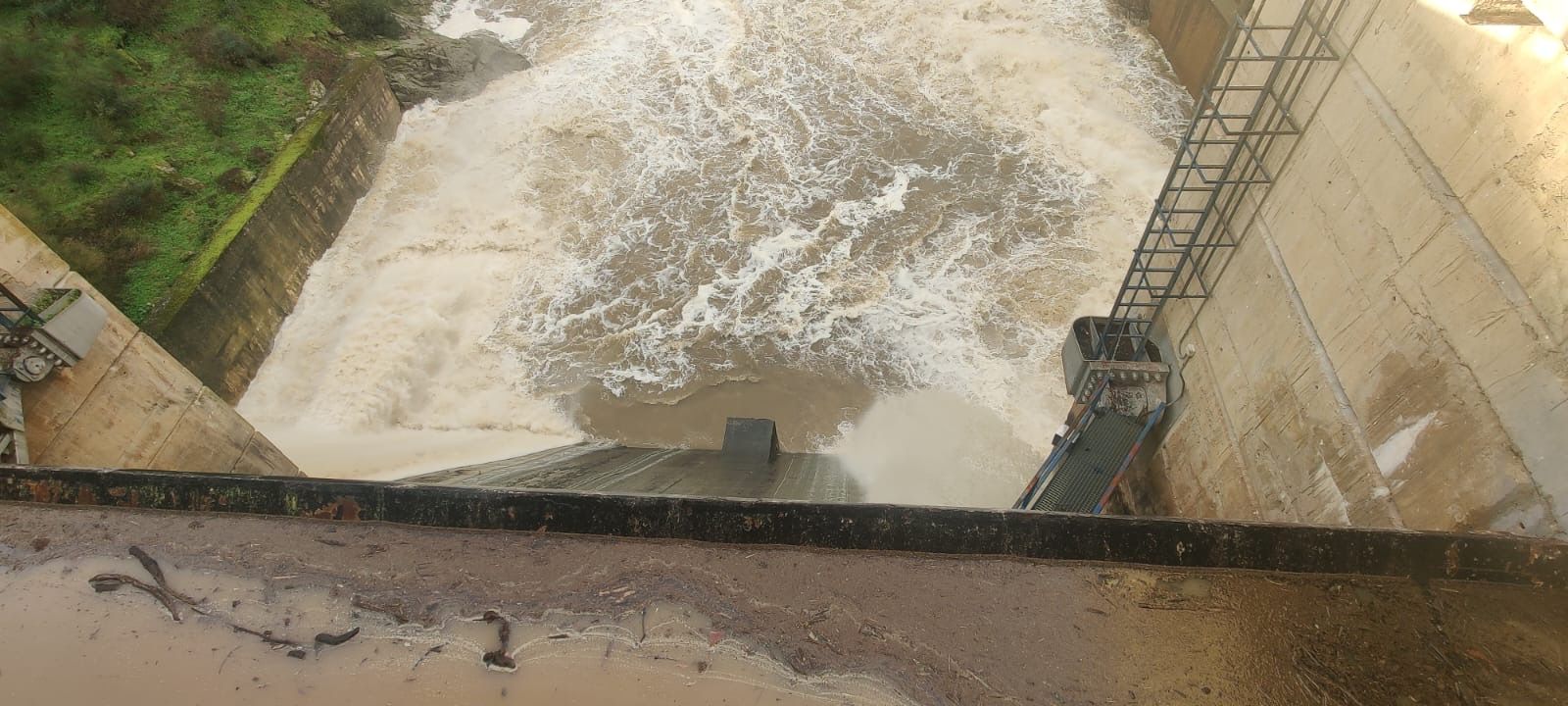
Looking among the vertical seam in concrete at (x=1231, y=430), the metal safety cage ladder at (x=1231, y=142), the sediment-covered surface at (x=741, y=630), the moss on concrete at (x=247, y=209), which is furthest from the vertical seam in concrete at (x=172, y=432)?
the vertical seam in concrete at (x=1231, y=430)

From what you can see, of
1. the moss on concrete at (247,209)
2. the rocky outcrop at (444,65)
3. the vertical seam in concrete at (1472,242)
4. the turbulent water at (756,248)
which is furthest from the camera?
the rocky outcrop at (444,65)

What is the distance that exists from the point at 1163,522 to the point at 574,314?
387 inches

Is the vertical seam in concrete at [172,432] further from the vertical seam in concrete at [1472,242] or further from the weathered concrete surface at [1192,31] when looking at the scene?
the weathered concrete surface at [1192,31]

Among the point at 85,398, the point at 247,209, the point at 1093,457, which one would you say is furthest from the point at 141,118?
the point at 1093,457

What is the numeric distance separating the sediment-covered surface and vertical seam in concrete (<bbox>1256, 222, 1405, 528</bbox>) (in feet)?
3.72

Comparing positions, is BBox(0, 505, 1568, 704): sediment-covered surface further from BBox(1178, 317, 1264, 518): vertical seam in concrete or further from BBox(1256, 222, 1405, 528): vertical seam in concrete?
BBox(1178, 317, 1264, 518): vertical seam in concrete

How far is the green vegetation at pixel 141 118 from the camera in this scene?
1005 cm

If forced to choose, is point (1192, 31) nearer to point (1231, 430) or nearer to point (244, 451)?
point (1231, 430)

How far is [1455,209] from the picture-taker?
3.68 meters

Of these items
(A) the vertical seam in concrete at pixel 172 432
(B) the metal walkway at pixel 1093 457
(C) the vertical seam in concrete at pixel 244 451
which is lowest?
(C) the vertical seam in concrete at pixel 244 451

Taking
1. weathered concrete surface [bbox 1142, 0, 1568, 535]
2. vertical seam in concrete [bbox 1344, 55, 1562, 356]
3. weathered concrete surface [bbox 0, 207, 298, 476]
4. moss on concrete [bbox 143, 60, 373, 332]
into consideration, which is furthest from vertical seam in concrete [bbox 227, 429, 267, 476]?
vertical seam in concrete [bbox 1344, 55, 1562, 356]

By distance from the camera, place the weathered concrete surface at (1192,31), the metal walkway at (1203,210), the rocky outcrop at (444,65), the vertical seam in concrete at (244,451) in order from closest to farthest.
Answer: the metal walkway at (1203,210), the vertical seam in concrete at (244,451), the weathered concrete surface at (1192,31), the rocky outcrop at (444,65)

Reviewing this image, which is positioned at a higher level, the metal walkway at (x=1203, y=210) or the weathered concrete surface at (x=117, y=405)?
the metal walkway at (x=1203, y=210)

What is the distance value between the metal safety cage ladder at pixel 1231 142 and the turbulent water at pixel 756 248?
3.27 metres
